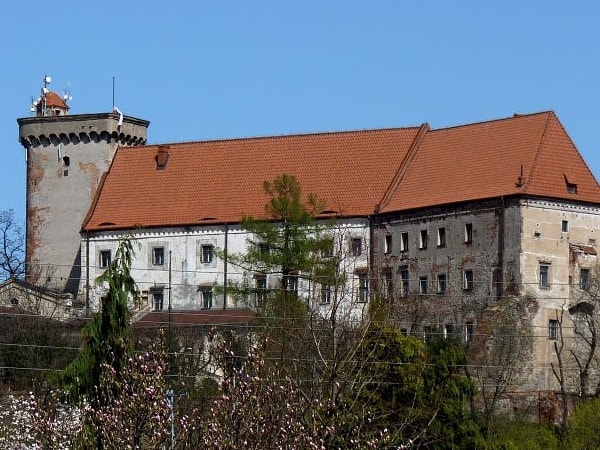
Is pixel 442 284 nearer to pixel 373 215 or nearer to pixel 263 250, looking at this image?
pixel 373 215

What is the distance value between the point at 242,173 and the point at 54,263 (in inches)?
348

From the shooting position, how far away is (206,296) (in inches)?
3241

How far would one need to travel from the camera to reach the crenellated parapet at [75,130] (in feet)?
291

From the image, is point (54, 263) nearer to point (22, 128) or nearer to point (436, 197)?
point (22, 128)

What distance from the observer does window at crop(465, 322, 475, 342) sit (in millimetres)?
74762

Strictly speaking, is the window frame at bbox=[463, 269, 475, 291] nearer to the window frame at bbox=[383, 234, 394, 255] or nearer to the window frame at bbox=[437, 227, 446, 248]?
the window frame at bbox=[437, 227, 446, 248]

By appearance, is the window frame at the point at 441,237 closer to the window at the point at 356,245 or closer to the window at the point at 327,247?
the window at the point at 356,245

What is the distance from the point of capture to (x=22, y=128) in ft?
296

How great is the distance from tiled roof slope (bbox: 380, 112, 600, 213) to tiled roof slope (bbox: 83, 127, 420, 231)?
72.7 inches

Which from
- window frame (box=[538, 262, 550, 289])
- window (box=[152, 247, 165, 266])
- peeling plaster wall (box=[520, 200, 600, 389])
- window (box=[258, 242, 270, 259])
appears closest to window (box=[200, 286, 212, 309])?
window (box=[152, 247, 165, 266])

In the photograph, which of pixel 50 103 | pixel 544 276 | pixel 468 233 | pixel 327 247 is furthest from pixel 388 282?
pixel 50 103

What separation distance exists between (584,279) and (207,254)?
15.8 metres

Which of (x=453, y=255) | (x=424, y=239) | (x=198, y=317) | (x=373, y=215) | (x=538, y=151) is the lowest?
(x=198, y=317)

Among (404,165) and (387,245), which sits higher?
(404,165)
